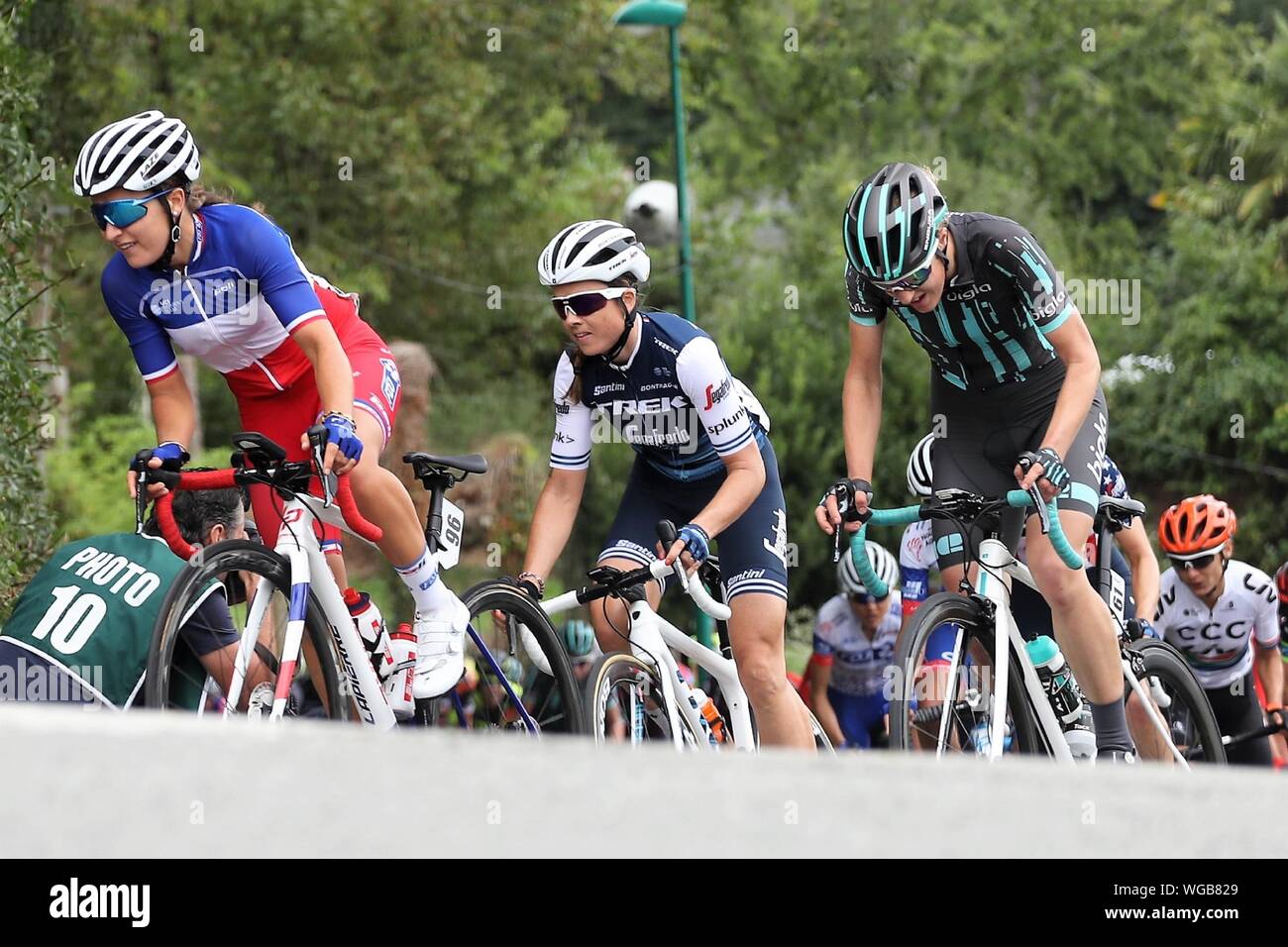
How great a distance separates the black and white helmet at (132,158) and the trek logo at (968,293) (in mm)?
2436

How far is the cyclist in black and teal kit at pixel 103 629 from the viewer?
4.28 metres

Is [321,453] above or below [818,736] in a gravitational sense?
above

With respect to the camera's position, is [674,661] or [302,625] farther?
[674,661]

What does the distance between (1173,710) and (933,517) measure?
5.56ft

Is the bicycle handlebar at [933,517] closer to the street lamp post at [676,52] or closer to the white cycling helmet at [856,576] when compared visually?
the white cycling helmet at [856,576]

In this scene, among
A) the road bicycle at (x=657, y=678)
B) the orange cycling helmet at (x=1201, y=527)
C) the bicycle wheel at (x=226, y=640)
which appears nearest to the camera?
the bicycle wheel at (x=226, y=640)

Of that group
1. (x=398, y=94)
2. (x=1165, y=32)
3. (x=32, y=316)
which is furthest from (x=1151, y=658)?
(x=1165, y=32)

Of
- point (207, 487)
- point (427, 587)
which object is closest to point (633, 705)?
point (427, 587)

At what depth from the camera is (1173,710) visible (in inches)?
253

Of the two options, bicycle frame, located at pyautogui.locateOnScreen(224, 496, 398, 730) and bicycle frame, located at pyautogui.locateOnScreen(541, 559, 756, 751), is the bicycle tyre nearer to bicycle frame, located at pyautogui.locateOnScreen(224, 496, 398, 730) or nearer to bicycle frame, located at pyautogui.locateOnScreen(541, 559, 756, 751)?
bicycle frame, located at pyautogui.locateOnScreen(541, 559, 756, 751)

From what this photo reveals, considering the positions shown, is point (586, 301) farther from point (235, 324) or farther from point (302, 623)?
point (302, 623)

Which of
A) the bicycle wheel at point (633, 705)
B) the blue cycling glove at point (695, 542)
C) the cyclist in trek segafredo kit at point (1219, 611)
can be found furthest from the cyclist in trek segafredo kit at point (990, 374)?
the cyclist in trek segafredo kit at point (1219, 611)
